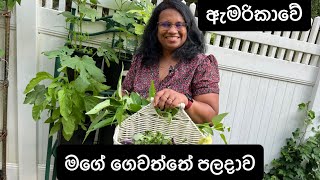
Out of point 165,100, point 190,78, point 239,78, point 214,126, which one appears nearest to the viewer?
point 165,100

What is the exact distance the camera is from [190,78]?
57.6 inches

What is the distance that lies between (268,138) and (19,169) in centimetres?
169

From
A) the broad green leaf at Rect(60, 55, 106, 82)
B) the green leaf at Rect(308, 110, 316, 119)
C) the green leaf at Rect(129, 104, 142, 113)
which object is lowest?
the green leaf at Rect(308, 110, 316, 119)

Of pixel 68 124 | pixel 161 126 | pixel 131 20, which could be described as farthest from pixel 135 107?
pixel 131 20

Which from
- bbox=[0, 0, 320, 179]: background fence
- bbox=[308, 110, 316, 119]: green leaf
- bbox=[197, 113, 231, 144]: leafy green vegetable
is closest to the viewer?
bbox=[197, 113, 231, 144]: leafy green vegetable

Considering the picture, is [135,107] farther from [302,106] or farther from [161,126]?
[302,106]

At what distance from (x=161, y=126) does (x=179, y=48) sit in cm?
48

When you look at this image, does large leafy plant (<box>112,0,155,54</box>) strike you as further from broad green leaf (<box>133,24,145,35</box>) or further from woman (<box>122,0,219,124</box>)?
woman (<box>122,0,219,124</box>)

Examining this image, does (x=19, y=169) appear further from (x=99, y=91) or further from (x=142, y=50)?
(x=142, y=50)

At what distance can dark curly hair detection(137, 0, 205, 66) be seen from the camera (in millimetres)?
1493

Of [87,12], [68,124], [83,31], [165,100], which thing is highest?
[87,12]

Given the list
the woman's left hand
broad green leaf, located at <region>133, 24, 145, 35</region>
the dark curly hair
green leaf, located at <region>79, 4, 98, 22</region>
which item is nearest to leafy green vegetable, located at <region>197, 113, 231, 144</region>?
the woman's left hand

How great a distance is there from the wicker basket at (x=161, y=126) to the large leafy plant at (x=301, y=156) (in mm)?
1471

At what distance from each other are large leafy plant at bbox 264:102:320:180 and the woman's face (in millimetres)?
1256
